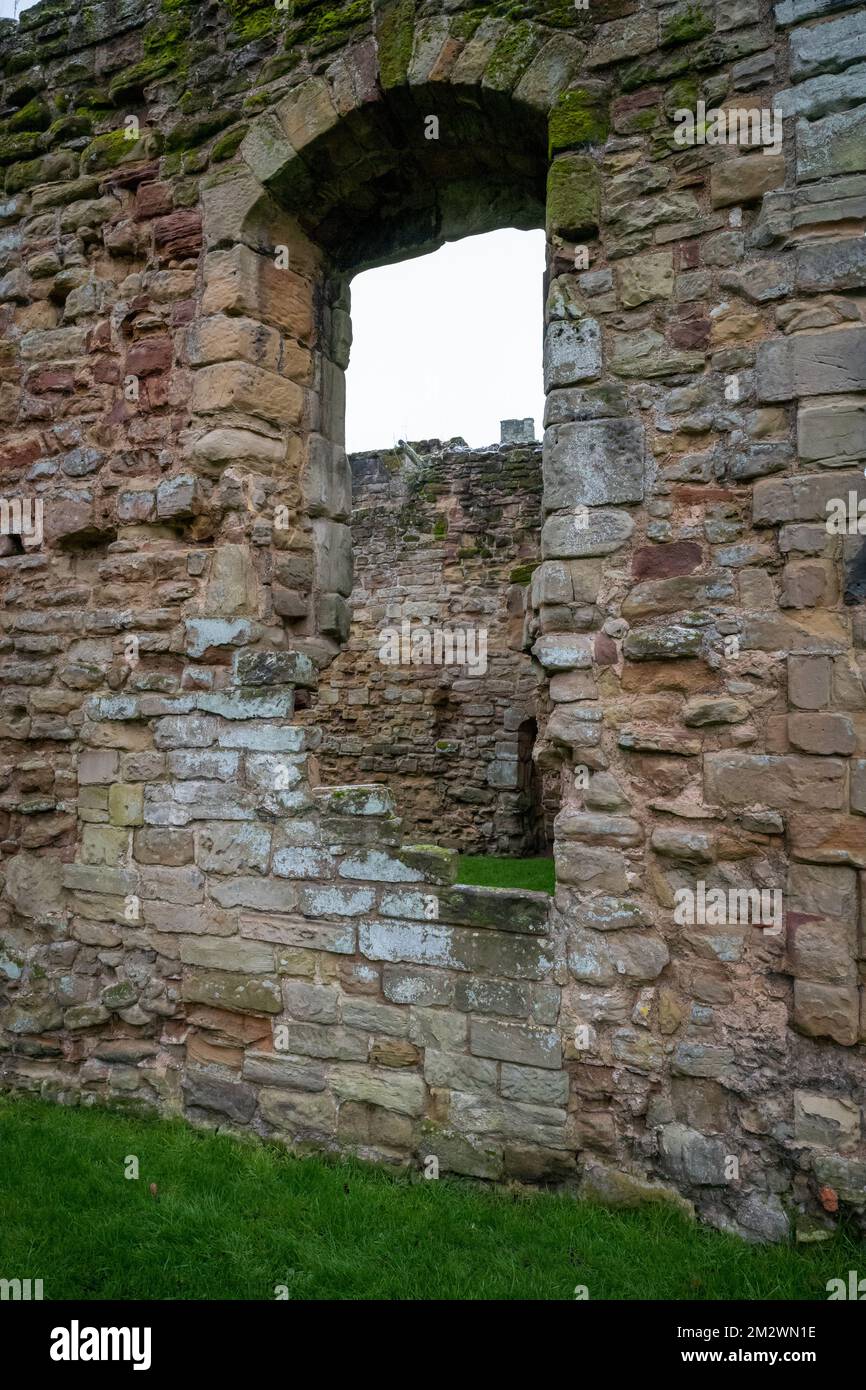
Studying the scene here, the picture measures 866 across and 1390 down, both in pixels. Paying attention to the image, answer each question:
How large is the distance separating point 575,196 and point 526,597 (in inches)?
64.1

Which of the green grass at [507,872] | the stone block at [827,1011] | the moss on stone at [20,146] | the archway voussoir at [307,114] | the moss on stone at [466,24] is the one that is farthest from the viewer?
the green grass at [507,872]

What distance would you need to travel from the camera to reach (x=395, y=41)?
3.88 m

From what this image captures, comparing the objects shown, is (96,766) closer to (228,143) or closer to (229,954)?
(229,954)

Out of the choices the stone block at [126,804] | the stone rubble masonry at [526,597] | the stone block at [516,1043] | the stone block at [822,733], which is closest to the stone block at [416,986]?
the stone rubble masonry at [526,597]

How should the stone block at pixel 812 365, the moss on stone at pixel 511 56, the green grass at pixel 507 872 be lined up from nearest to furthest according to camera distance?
the stone block at pixel 812 365
the moss on stone at pixel 511 56
the green grass at pixel 507 872

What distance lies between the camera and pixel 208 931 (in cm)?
402

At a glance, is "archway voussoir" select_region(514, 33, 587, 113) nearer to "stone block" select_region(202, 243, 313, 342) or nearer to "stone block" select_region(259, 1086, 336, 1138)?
"stone block" select_region(202, 243, 313, 342)

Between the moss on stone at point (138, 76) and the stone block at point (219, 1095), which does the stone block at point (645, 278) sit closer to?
the moss on stone at point (138, 76)

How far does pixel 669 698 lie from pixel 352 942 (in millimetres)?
1639

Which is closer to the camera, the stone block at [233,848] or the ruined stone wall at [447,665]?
the stone block at [233,848]

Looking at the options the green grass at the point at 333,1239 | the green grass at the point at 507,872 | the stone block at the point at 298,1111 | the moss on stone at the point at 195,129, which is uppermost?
the moss on stone at the point at 195,129

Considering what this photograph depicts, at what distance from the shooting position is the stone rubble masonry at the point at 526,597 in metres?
3.16

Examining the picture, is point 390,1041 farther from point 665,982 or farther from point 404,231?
point 404,231

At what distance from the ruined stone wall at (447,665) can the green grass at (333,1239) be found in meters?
7.08
